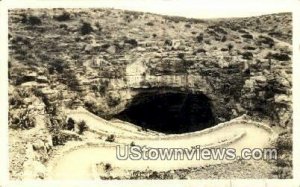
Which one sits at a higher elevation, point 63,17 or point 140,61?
point 63,17

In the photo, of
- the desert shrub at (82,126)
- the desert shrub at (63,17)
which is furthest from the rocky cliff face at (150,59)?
the desert shrub at (82,126)

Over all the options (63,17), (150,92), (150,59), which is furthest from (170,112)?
(63,17)

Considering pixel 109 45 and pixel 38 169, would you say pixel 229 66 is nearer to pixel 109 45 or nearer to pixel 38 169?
pixel 109 45

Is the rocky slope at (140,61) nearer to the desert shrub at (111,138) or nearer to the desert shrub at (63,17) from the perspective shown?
the desert shrub at (63,17)

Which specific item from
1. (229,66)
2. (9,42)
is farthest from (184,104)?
(9,42)

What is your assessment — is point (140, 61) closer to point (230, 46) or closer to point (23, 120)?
point (230, 46)

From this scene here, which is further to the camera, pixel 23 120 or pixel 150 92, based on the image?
pixel 150 92

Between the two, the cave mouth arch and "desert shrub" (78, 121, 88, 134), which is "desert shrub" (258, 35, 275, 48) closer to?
the cave mouth arch
